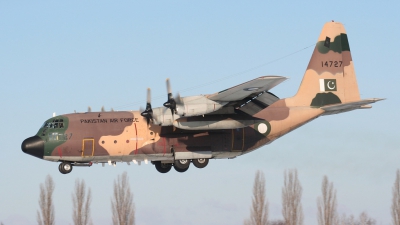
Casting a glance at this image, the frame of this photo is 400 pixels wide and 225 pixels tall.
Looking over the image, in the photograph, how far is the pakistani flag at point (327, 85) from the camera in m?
31.3

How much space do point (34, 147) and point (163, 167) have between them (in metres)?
5.73

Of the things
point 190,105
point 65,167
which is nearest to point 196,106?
point 190,105

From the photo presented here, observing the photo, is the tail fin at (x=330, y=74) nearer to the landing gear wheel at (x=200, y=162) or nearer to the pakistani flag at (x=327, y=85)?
the pakistani flag at (x=327, y=85)

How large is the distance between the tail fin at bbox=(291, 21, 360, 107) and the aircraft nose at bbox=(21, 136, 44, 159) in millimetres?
10923

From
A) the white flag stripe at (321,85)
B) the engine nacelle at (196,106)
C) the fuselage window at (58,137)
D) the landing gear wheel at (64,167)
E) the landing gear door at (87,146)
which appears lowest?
the landing gear wheel at (64,167)

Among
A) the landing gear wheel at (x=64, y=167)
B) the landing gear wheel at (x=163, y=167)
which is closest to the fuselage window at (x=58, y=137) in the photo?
the landing gear wheel at (x=64, y=167)

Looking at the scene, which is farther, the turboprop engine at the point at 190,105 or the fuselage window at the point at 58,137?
the fuselage window at the point at 58,137

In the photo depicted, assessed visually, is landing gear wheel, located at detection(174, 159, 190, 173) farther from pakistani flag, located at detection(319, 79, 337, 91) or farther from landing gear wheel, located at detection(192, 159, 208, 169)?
pakistani flag, located at detection(319, 79, 337, 91)

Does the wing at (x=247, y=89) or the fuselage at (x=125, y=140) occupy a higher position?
the wing at (x=247, y=89)

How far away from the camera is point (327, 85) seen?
103 ft

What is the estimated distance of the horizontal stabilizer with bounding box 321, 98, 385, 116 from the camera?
2930 cm

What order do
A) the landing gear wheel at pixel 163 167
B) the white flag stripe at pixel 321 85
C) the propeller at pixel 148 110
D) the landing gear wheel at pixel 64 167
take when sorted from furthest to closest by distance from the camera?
the white flag stripe at pixel 321 85, the landing gear wheel at pixel 163 167, the landing gear wheel at pixel 64 167, the propeller at pixel 148 110

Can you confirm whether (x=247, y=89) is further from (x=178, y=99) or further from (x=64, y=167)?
(x=64, y=167)

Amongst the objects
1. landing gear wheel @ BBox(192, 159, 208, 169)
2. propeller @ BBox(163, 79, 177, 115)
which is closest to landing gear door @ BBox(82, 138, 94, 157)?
propeller @ BBox(163, 79, 177, 115)
